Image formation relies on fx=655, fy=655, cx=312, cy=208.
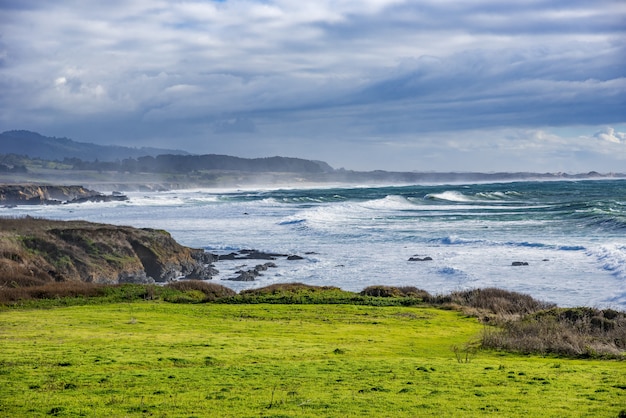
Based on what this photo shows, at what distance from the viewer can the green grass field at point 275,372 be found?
12.4 meters

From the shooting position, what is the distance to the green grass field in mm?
12406

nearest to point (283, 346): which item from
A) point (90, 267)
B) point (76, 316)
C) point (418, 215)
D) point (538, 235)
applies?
point (76, 316)

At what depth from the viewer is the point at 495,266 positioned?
43.3m

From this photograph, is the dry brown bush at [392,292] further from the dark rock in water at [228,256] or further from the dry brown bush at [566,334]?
the dark rock in water at [228,256]

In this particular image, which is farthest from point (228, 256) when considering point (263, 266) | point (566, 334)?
point (566, 334)

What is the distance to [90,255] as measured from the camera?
41.4 m

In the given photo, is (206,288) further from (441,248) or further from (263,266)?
(441,248)

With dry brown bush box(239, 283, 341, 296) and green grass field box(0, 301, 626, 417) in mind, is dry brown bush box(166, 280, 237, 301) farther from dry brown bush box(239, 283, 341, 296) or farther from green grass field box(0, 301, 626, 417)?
green grass field box(0, 301, 626, 417)

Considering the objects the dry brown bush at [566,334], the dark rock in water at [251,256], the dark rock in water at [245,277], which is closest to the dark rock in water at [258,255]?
the dark rock in water at [251,256]

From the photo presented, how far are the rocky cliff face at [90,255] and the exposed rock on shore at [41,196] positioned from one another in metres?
96.1

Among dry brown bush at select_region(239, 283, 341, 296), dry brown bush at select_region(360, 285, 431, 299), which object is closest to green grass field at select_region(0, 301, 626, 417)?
dry brown bush at select_region(360, 285, 431, 299)

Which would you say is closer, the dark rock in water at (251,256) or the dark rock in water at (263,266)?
the dark rock in water at (263,266)

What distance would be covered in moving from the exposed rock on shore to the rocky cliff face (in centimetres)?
9608

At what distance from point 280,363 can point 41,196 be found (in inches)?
5766
